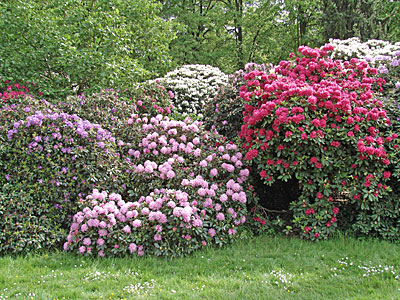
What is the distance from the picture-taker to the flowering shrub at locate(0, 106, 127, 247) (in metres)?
4.17

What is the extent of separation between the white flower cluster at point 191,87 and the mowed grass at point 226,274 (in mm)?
3975

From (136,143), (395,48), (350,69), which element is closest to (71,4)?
(136,143)

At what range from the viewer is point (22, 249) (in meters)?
3.82

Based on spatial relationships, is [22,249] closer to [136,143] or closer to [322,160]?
[136,143]

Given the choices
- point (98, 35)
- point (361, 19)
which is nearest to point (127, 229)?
point (98, 35)

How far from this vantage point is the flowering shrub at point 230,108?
550cm

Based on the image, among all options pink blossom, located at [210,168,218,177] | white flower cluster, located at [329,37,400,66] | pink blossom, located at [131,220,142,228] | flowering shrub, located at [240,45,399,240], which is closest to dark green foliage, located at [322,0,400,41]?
white flower cluster, located at [329,37,400,66]

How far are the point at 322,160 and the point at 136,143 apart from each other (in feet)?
8.50

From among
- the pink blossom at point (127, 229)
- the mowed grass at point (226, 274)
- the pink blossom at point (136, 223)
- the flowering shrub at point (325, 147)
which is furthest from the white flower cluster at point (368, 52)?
the pink blossom at point (127, 229)

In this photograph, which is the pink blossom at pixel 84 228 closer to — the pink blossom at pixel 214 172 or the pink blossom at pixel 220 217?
the pink blossom at pixel 220 217

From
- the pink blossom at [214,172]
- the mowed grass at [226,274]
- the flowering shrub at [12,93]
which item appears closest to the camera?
the mowed grass at [226,274]

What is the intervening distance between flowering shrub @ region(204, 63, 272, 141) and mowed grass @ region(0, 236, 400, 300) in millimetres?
2125

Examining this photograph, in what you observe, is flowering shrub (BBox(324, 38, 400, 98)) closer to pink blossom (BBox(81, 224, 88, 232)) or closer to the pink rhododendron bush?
the pink rhododendron bush

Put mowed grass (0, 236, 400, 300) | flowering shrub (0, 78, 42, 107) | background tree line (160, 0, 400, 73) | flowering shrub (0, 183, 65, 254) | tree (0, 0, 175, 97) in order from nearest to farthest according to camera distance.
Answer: mowed grass (0, 236, 400, 300)
flowering shrub (0, 183, 65, 254)
flowering shrub (0, 78, 42, 107)
tree (0, 0, 175, 97)
background tree line (160, 0, 400, 73)
